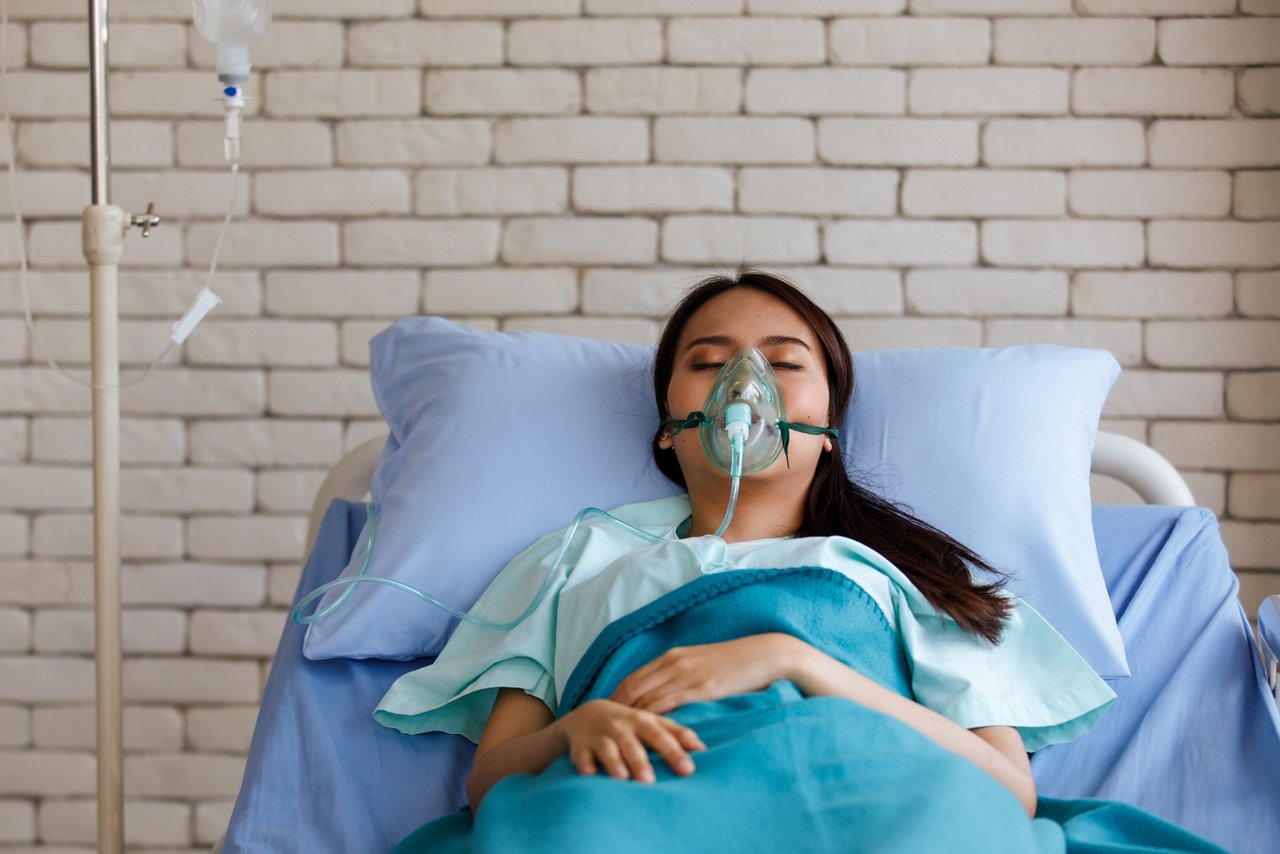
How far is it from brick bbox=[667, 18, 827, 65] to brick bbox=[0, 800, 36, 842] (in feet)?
6.75

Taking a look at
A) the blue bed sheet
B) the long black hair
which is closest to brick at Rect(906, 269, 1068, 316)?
the long black hair

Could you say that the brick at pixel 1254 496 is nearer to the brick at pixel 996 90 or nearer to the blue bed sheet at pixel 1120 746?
the blue bed sheet at pixel 1120 746

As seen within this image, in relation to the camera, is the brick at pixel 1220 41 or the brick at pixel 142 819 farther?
the brick at pixel 142 819

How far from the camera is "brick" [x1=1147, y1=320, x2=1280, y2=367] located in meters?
2.39

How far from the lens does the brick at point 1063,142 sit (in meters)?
2.39

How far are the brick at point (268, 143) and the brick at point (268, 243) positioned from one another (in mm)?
120

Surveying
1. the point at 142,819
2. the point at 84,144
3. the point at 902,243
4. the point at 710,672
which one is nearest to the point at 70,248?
the point at 84,144

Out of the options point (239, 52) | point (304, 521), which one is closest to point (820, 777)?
point (239, 52)

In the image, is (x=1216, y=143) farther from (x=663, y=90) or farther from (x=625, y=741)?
(x=625, y=741)

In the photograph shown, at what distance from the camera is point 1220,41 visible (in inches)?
93.3

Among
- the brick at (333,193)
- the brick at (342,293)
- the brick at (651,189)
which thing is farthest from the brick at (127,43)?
the brick at (651,189)

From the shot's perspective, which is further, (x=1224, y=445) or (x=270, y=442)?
(x=270, y=442)

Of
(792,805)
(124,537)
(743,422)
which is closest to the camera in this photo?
(792,805)

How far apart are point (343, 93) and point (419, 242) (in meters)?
0.33
